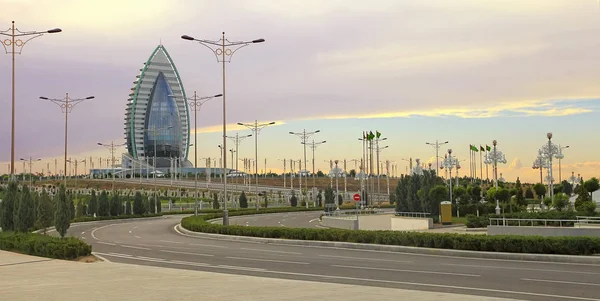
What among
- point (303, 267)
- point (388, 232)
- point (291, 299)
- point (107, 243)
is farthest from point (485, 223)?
point (291, 299)

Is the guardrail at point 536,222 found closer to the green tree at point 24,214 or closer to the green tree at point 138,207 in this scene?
the green tree at point 24,214

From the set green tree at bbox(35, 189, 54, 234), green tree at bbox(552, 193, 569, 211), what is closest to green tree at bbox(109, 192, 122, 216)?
green tree at bbox(35, 189, 54, 234)

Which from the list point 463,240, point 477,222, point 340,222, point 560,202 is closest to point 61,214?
point 463,240

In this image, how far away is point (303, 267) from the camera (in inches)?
866

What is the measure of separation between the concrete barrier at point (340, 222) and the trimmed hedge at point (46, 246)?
2354 cm

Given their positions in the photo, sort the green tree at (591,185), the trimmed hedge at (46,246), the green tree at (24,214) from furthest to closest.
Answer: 1. the green tree at (591,185)
2. the green tree at (24,214)
3. the trimmed hedge at (46,246)

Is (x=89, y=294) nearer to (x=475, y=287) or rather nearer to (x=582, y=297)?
(x=475, y=287)

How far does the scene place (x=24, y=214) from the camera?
110 feet

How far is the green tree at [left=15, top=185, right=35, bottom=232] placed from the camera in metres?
33.4

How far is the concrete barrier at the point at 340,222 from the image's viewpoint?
49781 millimetres

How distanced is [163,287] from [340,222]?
3588 cm

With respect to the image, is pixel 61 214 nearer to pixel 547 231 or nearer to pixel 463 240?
pixel 463 240

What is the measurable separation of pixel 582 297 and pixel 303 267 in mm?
9536

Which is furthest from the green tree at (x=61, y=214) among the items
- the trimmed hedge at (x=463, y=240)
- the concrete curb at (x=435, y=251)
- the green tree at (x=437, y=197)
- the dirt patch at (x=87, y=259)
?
the green tree at (x=437, y=197)
